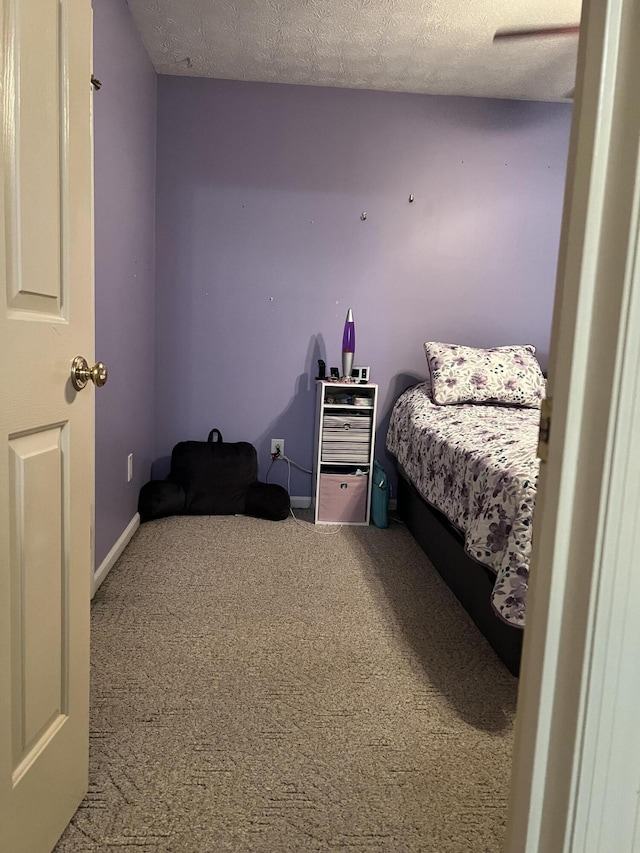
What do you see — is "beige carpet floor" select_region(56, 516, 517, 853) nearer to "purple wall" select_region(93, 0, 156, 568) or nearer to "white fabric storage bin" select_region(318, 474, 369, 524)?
"purple wall" select_region(93, 0, 156, 568)

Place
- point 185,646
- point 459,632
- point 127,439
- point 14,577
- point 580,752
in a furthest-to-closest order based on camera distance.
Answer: point 127,439
point 459,632
point 185,646
point 14,577
point 580,752

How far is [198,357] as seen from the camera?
3502mm

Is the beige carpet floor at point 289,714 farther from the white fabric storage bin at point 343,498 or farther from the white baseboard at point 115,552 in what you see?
the white fabric storage bin at point 343,498

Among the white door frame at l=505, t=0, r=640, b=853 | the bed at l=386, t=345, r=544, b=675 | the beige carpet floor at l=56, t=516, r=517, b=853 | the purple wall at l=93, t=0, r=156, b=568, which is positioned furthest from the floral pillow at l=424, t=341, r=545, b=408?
the white door frame at l=505, t=0, r=640, b=853

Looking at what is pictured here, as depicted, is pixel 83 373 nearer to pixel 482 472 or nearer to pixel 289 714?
pixel 289 714

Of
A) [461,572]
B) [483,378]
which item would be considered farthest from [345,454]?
[461,572]

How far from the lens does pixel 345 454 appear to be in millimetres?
3277

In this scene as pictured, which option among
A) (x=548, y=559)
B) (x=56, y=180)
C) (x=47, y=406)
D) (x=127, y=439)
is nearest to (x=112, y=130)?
(x=127, y=439)

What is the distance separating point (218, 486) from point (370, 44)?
229 centimetres

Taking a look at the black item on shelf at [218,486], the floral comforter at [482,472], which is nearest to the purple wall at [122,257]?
the black item on shelf at [218,486]

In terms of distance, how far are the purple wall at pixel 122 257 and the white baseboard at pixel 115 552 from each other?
3 cm

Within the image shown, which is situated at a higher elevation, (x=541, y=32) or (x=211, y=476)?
(x=541, y=32)

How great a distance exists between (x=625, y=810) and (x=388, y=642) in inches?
56.7

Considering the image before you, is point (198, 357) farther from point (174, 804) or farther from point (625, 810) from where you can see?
point (625, 810)
